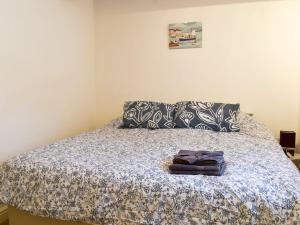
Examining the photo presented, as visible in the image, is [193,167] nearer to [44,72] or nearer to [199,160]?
[199,160]

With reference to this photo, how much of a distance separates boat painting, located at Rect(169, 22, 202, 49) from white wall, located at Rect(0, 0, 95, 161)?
3.58 ft

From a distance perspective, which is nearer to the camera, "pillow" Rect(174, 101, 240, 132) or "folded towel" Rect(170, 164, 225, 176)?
"folded towel" Rect(170, 164, 225, 176)

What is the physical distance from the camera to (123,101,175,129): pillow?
303cm

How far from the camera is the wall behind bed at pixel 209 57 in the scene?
314 cm

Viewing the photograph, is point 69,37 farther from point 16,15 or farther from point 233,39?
point 233,39

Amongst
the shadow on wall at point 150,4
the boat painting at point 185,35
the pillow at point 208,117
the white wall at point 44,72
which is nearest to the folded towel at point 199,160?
the pillow at point 208,117

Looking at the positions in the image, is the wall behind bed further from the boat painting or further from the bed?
the bed

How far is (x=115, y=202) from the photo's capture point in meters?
1.58

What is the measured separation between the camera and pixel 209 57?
3.37 meters

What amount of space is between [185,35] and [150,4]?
0.59 meters

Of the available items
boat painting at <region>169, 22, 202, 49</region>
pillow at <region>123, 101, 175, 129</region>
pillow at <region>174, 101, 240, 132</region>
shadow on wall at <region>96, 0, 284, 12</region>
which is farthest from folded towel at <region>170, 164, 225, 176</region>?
shadow on wall at <region>96, 0, 284, 12</region>

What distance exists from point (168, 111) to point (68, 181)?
158 centimetres

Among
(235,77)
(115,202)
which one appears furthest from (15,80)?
(235,77)

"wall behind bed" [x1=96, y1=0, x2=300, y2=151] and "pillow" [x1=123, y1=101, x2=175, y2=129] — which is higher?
"wall behind bed" [x1=96, y1=0, x2=300, y2=151]
